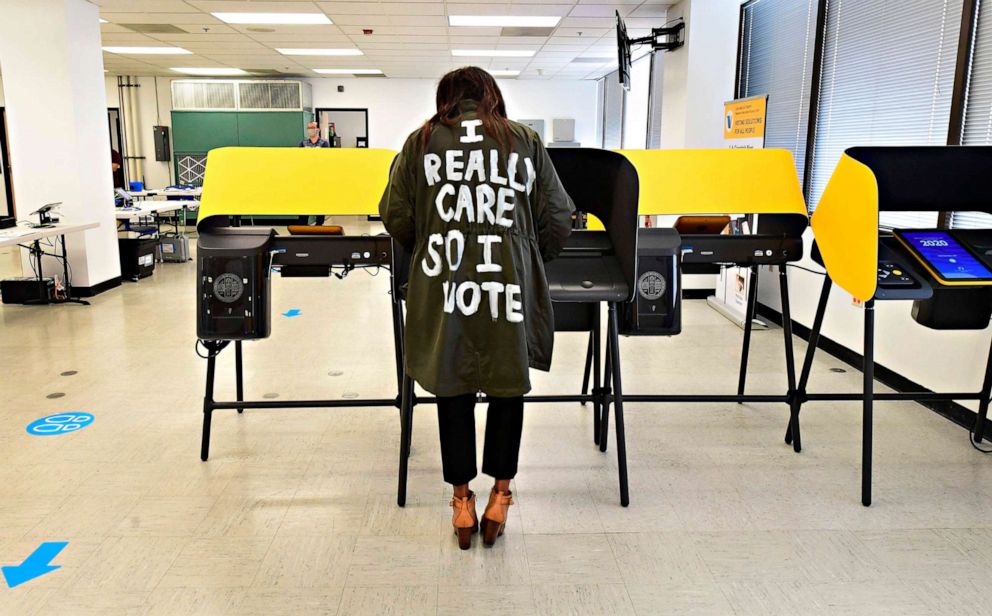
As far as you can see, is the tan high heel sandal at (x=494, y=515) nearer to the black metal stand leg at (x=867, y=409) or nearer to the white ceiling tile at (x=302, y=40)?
the black metal stand leg at (x=867, y=409)

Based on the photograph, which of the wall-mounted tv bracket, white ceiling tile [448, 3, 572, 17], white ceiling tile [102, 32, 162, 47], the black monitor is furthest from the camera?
white ceiling tile [102, 32, 162, 47]

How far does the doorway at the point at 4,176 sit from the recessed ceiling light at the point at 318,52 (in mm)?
4323

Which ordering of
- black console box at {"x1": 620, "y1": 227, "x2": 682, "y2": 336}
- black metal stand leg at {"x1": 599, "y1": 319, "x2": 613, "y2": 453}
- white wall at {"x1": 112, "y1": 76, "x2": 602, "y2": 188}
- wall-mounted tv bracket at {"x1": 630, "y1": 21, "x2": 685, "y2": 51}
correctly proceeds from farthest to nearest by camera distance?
1. white wall at {"x1": 112, "y1": 76, "x2": 602, "y2": 188}
2. wall-mounted tv bracket at {"x1": 630, "y1": 21, "x2": 685, "y2": 51}
3. black metal stand leg at {"x1": 599, "y1": 319, "x2": 613, "y2": 453}
4. black console box at {"x1": 620, "y1": 227, "x2": 682, "y2": 336}

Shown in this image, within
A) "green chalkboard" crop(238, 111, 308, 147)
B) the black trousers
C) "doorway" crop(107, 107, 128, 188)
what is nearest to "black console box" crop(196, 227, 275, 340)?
the black trousers

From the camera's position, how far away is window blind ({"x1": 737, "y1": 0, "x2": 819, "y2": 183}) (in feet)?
17.8

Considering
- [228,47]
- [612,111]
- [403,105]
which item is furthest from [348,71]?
[612,111]

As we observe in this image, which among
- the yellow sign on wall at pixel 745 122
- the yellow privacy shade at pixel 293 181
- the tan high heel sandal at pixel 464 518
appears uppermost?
the yellow sign on wall at pixel 745 122

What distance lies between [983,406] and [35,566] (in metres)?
3.58

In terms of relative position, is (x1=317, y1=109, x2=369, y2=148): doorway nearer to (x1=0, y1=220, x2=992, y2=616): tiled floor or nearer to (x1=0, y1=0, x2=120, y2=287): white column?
(x1=0, y1=0, x2=120, y2=287): white column

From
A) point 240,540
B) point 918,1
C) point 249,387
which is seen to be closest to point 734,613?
point 240,540

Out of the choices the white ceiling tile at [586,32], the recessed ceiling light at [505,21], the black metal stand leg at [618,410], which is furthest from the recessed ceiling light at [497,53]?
the black metal stand leg at [618,410]

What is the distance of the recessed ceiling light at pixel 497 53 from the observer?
10.2m

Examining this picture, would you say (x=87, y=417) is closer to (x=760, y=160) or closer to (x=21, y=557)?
(x=21, y=557)

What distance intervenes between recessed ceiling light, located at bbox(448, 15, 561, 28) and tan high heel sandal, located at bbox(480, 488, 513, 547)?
6.46 meters
